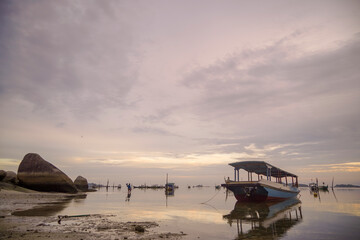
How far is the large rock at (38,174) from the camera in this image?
36.1 m

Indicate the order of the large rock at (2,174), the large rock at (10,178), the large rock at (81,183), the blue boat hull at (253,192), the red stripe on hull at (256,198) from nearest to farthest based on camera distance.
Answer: the blue boat hull at (253,192)
the red stripe on hull at (256,198)
the large rock at (2,174)
the large rock at (10,178)
the large rock at (81,183)

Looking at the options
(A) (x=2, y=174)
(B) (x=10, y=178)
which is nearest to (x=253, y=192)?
(A) (x=2, y=174)

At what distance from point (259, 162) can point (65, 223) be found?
21833 millimetres

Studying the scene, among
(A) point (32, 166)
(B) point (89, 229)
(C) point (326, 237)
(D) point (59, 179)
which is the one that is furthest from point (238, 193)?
(A) point (32, 166)

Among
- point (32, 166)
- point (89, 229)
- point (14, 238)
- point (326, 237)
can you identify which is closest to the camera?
point (14, 238)

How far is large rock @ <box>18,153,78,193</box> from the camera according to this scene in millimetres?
36094

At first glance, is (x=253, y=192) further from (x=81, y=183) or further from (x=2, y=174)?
(x=81, y=183)

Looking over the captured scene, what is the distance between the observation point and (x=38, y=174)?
36.1m

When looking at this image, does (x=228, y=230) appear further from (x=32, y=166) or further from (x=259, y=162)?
(x=32, y=166)

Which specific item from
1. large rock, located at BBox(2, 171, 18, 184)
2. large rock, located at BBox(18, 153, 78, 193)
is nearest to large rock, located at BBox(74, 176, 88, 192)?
large rock, located at BBox(18, 153, 78, 193)

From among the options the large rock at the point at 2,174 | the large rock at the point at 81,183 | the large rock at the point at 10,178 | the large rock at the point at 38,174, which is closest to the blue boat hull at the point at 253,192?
the large rock at the point at 38,174

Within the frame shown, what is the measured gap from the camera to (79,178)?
6438 cm

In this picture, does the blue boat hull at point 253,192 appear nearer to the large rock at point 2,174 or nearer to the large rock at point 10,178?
the large rock at point 2,174

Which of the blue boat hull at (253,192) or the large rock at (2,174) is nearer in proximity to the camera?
the blue boat hull at (253,192)
